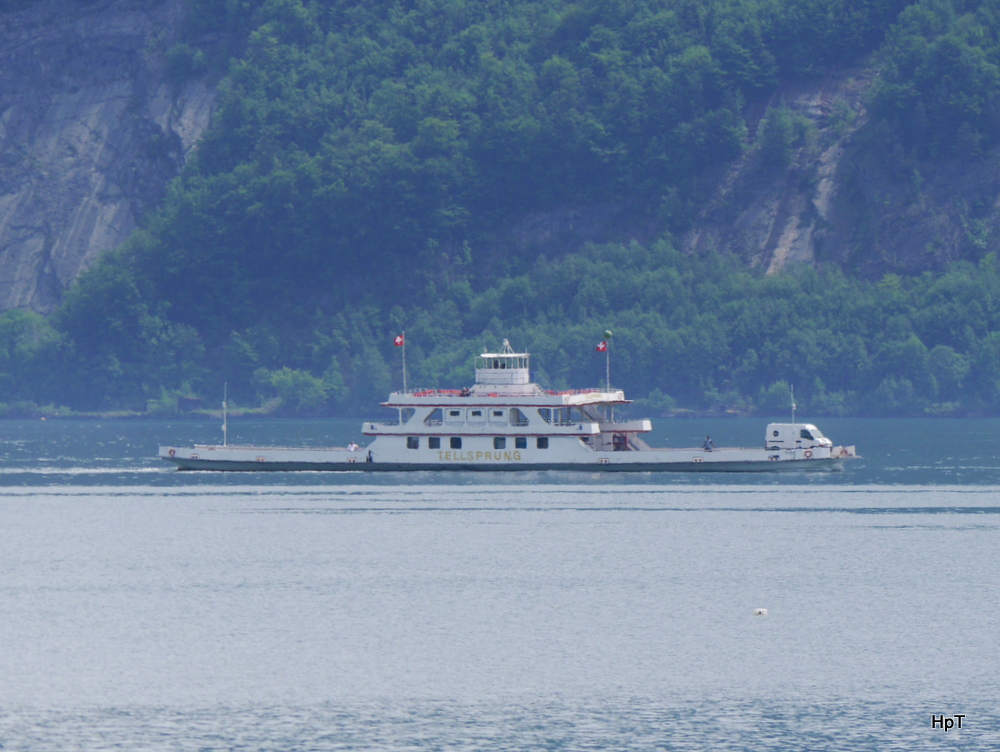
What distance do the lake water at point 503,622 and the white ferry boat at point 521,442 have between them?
13961mm

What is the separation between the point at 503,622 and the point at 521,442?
6541 centimetres

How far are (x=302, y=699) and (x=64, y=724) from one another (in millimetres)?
7274

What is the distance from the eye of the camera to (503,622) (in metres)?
70.6

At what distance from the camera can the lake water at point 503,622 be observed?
182 feet

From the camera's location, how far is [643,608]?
242 ft

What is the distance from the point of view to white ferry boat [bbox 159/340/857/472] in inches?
5261

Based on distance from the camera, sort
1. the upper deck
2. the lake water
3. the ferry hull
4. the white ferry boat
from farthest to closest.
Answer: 1. the upper deck
2. the white ferry boat
3. the ferry hull
4. the lake water

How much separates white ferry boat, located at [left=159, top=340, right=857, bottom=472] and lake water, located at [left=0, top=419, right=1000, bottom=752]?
14.0 m

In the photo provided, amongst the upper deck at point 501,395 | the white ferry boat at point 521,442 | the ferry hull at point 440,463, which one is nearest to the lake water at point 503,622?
the ferry hull at point 440,463

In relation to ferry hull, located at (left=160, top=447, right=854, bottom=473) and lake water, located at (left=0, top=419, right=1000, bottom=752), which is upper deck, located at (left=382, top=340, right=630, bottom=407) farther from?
lake water, located at (left=0, top=419, right=1000, bottom=752)

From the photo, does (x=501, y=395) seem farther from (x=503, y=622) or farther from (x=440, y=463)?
(x=503, y=622)

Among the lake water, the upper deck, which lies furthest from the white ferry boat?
the lake water

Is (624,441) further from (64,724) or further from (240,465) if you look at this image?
(64,724)

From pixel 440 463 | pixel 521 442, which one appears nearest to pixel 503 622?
pixel 521 442
